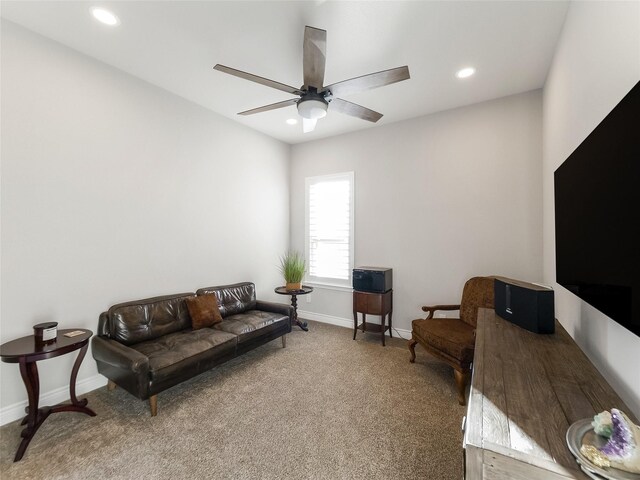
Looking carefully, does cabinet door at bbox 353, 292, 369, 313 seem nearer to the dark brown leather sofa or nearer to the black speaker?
the dark brown leather sofa

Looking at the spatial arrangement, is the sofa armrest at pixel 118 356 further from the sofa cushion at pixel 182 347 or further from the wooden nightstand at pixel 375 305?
the wooden nightstand at pixel 375 305

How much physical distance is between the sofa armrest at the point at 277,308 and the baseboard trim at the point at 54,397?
181 centimetres

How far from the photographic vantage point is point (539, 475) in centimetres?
81

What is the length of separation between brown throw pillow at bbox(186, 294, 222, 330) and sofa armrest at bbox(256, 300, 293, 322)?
70cm

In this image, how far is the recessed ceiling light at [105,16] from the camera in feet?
6.86

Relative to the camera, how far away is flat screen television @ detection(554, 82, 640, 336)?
0.93 meters

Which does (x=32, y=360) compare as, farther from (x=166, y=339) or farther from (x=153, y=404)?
(x=166, y=339)

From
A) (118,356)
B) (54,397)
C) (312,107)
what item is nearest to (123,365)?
(118,356)

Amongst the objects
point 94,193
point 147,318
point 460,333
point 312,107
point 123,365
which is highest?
point 312,107

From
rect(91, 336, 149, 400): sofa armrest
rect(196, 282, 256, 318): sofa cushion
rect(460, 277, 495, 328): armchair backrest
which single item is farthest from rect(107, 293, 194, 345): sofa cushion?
rect(460, 277, 495, 328): armchair backrest

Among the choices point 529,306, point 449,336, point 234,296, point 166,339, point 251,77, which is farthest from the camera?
point 234,296

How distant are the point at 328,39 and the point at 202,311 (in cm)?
301

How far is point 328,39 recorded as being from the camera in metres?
2.35

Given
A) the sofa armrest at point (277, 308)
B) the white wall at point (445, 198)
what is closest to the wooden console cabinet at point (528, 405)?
the white wall at point (445, 198)
